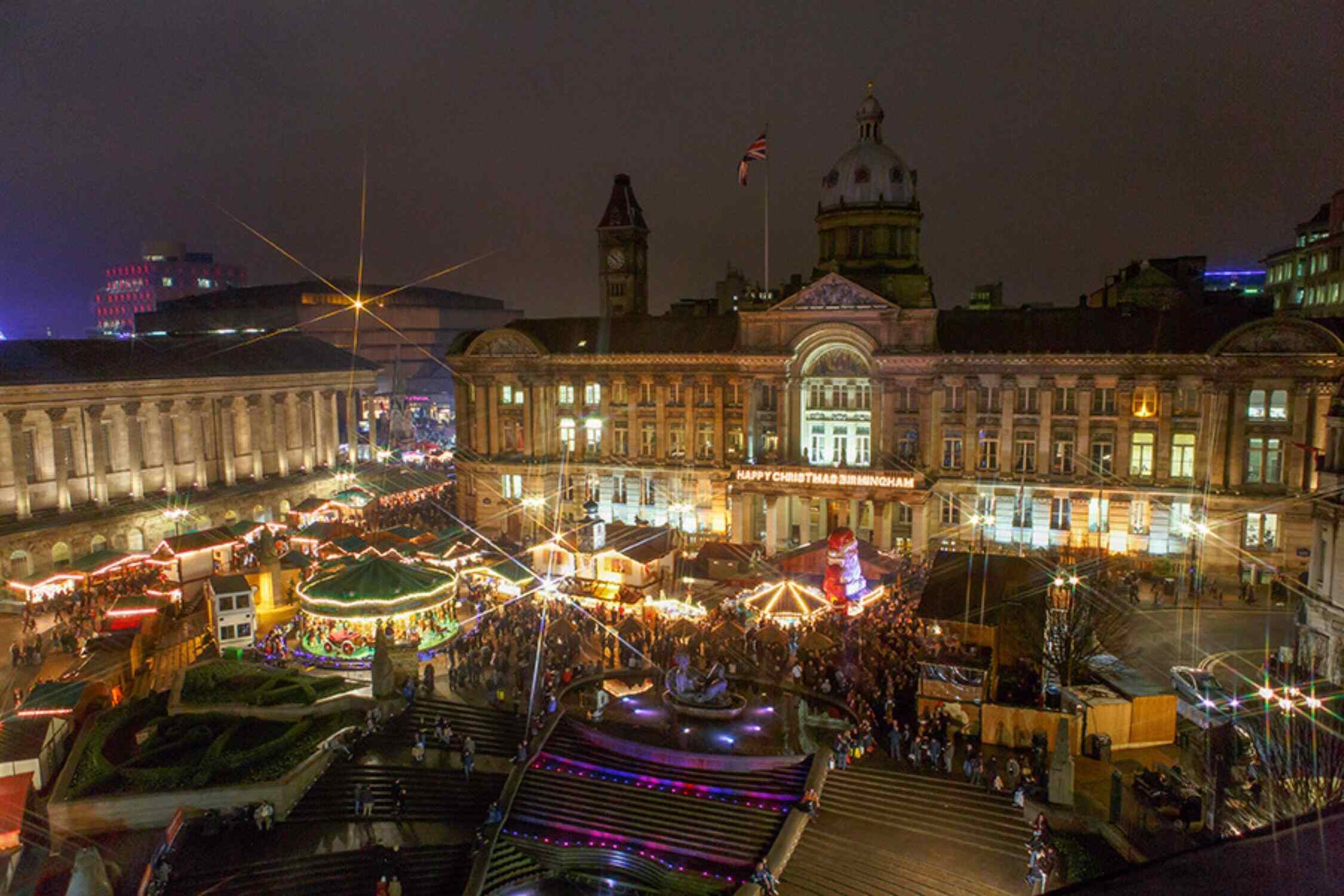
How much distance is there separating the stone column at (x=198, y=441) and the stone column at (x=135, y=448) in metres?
3.72

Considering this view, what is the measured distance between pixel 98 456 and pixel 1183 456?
211 ft

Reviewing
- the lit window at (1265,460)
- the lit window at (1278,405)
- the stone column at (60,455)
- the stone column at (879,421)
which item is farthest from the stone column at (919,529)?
the stone column at (60,455)

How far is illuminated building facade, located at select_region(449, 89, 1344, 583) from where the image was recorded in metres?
46.7

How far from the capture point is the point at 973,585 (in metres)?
33.7

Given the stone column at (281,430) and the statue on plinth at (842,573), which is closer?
the statue on plinth at (842,573)

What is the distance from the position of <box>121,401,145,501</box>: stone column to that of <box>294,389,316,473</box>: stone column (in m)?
14.3

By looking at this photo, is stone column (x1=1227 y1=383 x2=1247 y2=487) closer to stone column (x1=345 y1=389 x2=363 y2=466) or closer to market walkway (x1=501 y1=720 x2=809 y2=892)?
market walkway (x1=501 y1=720 x2=809 y2=892)

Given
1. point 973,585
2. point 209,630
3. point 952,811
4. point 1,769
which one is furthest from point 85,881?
point 973,585

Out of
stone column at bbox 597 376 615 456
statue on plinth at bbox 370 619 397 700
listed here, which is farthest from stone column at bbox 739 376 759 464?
statue on plinth at bbox 370 619 397 700

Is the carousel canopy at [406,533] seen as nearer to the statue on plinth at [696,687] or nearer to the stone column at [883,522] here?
the statue on plinth at [696,687]

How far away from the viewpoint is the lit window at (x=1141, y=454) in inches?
1927

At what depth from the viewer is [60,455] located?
52.8 meters

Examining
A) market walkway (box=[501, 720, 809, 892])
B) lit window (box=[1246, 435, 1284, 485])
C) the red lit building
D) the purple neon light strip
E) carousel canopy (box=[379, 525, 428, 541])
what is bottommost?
market walkway (box=[501, 720, 809, 892])

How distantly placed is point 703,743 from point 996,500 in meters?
32.7
